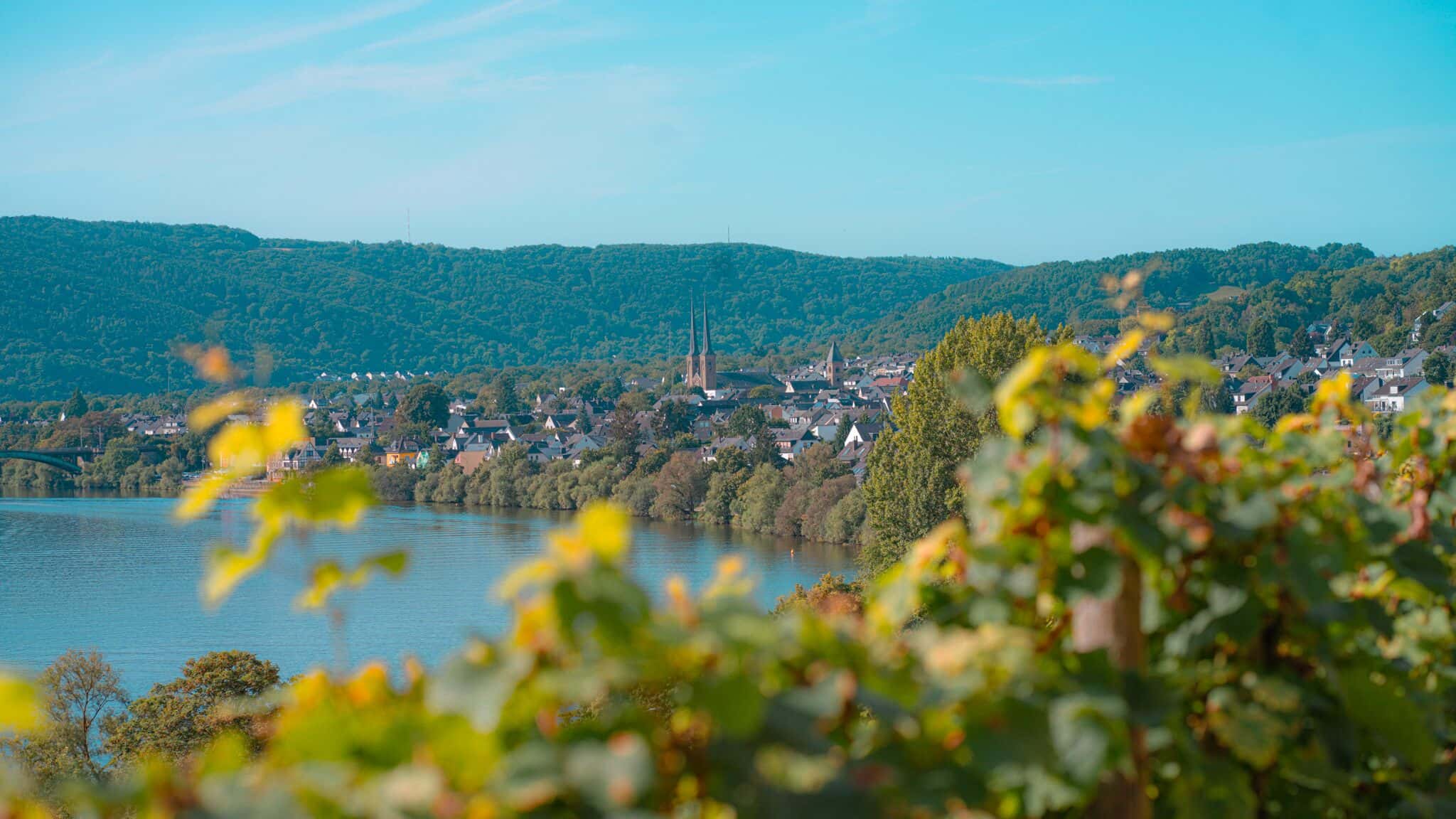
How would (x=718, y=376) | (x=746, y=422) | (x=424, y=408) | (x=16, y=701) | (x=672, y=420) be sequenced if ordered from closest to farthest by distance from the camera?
(x=16, y=701) < (x=746, y=422) < (x=672, y=420) < (x=424, y=408) < (x=718, y=376)

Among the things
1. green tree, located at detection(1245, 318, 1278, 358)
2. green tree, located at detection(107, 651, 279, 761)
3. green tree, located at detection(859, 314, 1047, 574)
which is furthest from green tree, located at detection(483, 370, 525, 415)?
green tree, located at detection(107, 651, 279, 761)

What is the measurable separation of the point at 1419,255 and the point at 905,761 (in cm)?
8048

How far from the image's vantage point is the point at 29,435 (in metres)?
52.6

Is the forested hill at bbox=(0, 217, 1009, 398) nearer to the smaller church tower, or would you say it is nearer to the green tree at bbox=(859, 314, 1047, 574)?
the green tree at bbox=(859, 314, 1047, 574)

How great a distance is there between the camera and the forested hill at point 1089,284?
84.1 metres

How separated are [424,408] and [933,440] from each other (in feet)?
153

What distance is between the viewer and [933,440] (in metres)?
18.8

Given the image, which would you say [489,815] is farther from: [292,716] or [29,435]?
[29,435]

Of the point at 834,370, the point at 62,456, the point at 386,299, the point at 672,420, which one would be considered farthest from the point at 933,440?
the point at 386,299

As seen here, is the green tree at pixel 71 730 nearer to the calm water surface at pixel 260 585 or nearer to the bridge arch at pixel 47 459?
the calm water surface at pixel 260 585

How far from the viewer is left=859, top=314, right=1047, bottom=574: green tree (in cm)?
1828

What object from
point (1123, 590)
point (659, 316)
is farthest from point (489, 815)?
point (659, 316)

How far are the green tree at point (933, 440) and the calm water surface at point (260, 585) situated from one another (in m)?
2.53

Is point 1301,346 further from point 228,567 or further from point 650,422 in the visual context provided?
point 228,567
